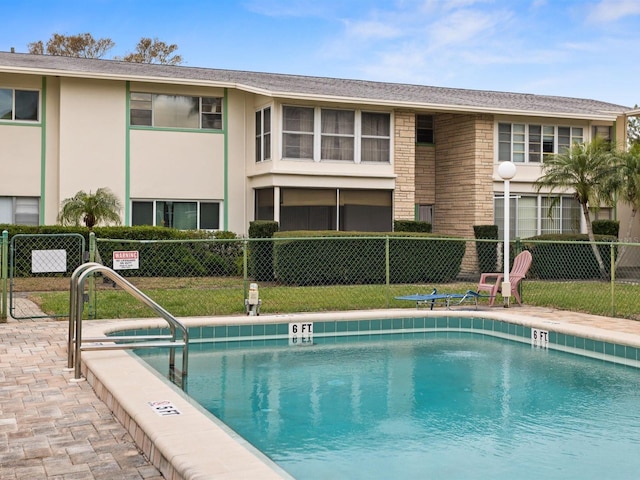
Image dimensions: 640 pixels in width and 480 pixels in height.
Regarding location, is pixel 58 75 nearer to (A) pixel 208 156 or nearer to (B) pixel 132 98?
(B) pixel 132 98

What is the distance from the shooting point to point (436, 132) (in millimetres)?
24594

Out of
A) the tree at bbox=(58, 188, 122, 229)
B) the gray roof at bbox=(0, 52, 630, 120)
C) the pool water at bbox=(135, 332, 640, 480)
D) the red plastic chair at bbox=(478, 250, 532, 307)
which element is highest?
the gray roof at bbox=(0, 52, 630, 120)

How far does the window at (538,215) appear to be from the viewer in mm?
23578

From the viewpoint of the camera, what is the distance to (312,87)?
2217 cm

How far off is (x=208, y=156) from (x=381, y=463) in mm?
16820

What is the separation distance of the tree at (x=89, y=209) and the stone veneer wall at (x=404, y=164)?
310 inches

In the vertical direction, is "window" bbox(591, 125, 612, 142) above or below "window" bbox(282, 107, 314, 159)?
above

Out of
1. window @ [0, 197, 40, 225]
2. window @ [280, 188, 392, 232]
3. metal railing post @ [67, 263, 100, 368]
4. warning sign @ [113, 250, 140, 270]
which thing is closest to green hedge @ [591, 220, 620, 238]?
window @ [280, 188, 392, 232]

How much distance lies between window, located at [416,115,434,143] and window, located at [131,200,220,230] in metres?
7.02

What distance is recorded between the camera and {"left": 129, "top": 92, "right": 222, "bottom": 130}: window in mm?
21000

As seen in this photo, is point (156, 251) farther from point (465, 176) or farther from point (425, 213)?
point (465, 176)

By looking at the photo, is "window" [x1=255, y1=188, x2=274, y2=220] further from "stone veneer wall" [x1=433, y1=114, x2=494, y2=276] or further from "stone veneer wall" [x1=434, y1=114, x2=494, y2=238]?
"stone veneer wall" [x1=434, y1=114, x2=494, y2=238]

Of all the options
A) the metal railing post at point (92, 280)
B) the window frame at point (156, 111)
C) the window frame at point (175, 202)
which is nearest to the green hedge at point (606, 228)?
the window frame at point (175, 202)

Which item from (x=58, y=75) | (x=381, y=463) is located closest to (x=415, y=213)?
(x=58, y=75)
